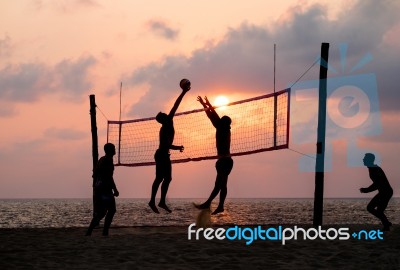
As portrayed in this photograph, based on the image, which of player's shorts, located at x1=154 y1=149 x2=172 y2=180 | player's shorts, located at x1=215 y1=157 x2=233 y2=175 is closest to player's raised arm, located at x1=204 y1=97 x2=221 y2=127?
player's shorts, located at x1=215 y1=157 x2=233 y2=175

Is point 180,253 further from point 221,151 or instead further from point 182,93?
point 182,93

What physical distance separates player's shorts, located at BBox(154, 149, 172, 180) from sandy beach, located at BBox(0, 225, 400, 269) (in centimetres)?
128

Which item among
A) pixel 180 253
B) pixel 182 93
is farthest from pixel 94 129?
pixel 180 253

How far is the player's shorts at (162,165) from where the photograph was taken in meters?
12.7

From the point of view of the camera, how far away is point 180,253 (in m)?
10.5

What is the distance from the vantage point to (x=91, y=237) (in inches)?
508

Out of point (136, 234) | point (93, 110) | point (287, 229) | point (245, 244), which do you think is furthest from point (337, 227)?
point (93, 110)

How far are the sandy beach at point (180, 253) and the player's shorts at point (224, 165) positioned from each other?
138 cm

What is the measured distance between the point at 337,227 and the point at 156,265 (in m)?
6.14

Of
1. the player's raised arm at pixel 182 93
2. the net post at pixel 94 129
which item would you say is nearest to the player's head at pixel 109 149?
the player's raised arm at pixel 182 93

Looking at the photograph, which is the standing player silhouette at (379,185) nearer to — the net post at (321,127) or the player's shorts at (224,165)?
the net post at (321,127)

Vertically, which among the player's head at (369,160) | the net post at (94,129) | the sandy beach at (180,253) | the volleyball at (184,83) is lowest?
the sandy beach at (180,253)

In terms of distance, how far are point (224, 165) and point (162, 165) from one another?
4.18ft

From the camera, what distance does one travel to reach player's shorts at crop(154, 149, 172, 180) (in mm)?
12695
